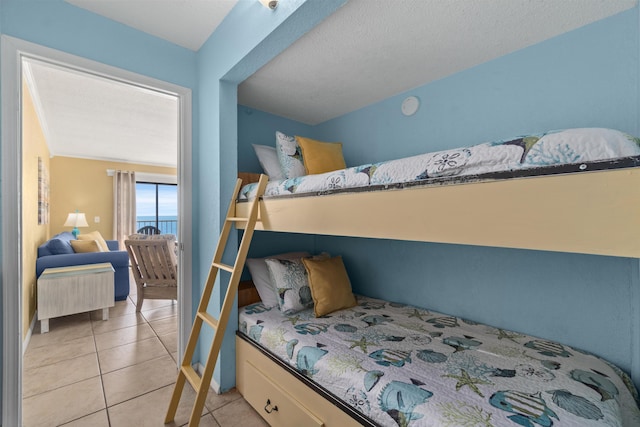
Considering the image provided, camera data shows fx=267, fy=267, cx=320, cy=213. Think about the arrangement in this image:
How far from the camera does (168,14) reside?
169 cm

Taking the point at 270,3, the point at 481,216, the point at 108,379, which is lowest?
the point at 108,379

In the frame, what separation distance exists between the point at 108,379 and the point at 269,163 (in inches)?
81.2

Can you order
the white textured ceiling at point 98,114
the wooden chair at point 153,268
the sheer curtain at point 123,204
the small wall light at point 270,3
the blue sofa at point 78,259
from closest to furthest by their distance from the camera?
the small wall light at point 270,3
the white textured ceiling at point 98,114
the blue sofa at point 78,259
the wooden chair at point 153,268
the sheer curtain at point 123,204

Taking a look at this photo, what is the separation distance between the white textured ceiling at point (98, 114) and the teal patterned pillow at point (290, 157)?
3.08ft

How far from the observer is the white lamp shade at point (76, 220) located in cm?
509

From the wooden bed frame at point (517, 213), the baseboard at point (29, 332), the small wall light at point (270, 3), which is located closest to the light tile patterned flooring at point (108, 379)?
the baseboard at point (29, 332)

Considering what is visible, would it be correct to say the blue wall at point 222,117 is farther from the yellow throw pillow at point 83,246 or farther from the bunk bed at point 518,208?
the yellow throw pillow at point 83,246

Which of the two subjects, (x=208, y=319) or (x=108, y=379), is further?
(x=108, y=379)

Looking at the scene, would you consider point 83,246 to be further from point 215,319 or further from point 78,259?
point 215,319

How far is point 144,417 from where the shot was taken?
1633 mm

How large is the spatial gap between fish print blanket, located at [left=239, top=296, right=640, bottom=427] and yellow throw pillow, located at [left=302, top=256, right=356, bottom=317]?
0.11 metres

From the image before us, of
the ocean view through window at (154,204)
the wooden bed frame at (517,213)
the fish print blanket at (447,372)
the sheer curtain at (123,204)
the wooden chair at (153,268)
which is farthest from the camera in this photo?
the ocean view through window at (154,204)

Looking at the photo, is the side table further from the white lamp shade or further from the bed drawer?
the white lamp shade

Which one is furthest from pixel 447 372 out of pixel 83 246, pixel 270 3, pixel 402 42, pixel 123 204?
pixel 123 204
